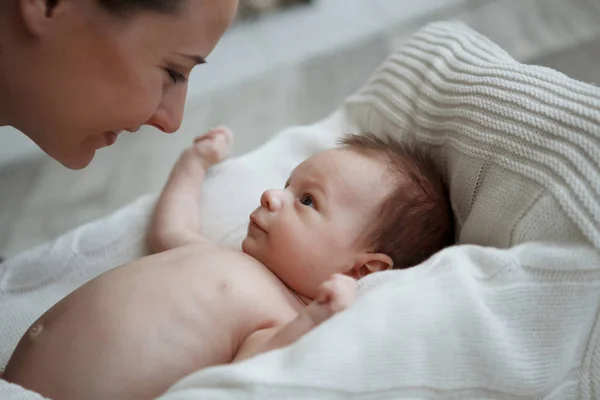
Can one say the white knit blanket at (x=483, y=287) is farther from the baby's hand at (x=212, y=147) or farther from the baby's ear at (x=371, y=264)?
the baby's hand at (x=212, y=147)

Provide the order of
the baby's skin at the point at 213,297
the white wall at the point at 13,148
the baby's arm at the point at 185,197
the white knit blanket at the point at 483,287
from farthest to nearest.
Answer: the white wall at the point at 13,148, the baby's arm at the point at 185,197, the baby's skin at the point at 213,297, the white knit blanket at the point at 483,287

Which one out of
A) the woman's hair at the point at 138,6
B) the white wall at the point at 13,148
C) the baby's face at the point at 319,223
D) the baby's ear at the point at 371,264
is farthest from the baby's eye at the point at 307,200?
the white wall at the point at 13,148

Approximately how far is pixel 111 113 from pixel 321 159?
1.12ft

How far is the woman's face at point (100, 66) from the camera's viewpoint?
745 mm

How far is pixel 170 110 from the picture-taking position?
889mm

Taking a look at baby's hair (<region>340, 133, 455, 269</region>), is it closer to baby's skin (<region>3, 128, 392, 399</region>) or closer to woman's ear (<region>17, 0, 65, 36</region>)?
baby's skin (<region>3, 128, 392, 399</region>)

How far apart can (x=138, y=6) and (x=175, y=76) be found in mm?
135

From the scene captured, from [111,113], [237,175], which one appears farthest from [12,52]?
[237,175]

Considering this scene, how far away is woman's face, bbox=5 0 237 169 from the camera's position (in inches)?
29.3

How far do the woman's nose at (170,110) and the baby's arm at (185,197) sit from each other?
23 cm

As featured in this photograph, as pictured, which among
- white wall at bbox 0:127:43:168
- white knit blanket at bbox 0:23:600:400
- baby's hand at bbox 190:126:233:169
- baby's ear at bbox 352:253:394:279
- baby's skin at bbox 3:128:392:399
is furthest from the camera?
white wall at bbox 0:127:43:168

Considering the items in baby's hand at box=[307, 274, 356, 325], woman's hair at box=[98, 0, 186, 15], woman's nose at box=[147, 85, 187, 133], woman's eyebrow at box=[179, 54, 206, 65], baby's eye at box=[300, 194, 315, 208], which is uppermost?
woman's hair at box=[98, 0, 186, 15]

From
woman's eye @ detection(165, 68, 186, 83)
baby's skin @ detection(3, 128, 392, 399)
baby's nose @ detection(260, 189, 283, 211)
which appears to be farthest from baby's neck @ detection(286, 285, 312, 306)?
woman's eye @ detection(165, 68, 186, 83)

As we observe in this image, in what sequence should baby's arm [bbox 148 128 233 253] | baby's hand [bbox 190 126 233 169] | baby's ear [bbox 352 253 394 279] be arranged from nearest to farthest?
baby's ear [bbox 352 253 394 279] → baby's arm [bbox 148 128 233 253] → baby's hand [bbox 190 126 233 169]
